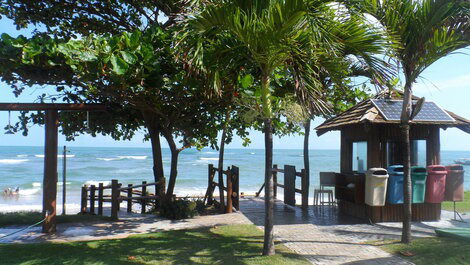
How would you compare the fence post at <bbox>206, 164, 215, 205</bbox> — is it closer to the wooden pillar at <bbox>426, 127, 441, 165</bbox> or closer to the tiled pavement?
the tiled pavement

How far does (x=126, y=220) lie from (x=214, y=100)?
13.5 ft

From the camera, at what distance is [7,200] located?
917 inches

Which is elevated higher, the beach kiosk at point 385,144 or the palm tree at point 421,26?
the palm tree at point 421,26

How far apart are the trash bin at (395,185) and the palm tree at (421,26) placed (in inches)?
114

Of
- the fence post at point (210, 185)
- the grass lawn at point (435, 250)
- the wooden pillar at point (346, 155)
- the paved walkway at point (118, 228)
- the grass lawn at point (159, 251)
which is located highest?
the wooden pillar at point (346, 155)

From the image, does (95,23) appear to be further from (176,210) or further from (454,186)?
(454,186)

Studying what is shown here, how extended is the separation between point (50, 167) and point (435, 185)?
9449 mm

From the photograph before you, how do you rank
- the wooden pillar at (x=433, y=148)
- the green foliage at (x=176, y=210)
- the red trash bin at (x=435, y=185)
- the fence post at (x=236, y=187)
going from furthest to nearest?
the fence post at (x=236, y=187), the green foliage at (x=176, y=210), the wooden pillar at (x=433, y=148), the red trash bin at (x=435, y=185)

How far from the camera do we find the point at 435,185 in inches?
378

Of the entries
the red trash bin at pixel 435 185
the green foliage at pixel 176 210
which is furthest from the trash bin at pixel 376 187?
the green foliage at pixel 176 210

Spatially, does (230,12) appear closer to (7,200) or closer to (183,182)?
(7,200)

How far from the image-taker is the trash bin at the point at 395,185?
9281 millimetres

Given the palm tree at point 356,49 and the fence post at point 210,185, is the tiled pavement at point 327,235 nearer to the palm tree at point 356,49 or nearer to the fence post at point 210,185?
the fence post at point 210,185

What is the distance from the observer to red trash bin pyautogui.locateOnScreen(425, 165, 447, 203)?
31.4 feet
